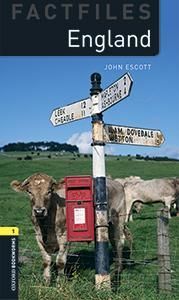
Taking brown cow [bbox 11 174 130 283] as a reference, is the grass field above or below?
below

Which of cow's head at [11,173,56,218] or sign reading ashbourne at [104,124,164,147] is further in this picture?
cow's head at [11,173,56,218]

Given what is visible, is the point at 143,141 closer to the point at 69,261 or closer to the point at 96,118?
the point at 96,118

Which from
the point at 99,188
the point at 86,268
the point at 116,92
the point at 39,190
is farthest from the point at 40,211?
the point at 116,92

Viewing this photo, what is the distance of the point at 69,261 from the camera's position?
35.6 feet

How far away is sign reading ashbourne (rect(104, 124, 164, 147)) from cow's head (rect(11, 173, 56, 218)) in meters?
2.12

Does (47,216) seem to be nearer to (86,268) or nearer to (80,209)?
(86,268)

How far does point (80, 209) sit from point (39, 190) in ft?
6.07

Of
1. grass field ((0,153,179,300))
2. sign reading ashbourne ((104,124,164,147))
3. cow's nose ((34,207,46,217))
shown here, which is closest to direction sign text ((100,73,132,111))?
sign reading ashbourne ((104,124,164,147))

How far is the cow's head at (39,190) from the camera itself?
9227 millimetres

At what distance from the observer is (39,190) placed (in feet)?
30.8

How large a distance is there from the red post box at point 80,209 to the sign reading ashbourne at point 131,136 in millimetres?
581

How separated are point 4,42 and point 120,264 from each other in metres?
3.87

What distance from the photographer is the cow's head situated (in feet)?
30.3

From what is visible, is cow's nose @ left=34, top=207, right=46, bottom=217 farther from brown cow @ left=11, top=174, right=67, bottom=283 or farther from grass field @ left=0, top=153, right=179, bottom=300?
grass field @ left=0, top=153, right=179, bottom=300
